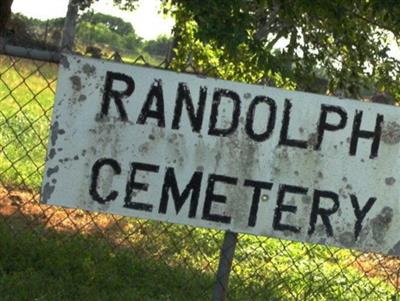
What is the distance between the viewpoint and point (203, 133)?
296cm

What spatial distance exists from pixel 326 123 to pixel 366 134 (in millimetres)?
177

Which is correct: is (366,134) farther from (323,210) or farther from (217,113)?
(217,113)

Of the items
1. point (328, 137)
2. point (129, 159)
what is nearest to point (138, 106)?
point (129, 159)

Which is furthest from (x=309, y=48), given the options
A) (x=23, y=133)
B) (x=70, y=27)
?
(x=70, y=27)

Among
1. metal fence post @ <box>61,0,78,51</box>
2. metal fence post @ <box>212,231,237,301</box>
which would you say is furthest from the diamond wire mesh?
metal fence post @ <box>61,0,78,51</box>

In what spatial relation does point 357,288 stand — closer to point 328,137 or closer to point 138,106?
point 328,137

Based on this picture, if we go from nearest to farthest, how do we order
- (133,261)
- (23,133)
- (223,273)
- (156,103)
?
(156,103), (223,273), (133,261), (23,133)

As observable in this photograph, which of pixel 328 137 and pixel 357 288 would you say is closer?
pixel 328 137

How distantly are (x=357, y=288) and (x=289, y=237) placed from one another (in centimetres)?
241

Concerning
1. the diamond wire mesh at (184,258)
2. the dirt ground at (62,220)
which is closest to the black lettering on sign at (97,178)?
the diamond wire mesh at (184,258)

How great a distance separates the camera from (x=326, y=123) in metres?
2.98

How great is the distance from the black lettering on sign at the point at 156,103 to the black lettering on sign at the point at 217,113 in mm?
208

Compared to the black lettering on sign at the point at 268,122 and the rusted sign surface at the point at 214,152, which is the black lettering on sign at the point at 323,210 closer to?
the rusted sign surface at the point at 214,152

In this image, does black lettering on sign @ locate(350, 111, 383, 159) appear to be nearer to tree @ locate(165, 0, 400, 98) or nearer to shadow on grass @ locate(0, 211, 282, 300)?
tree @ locate(165, 0, 400, 98)
